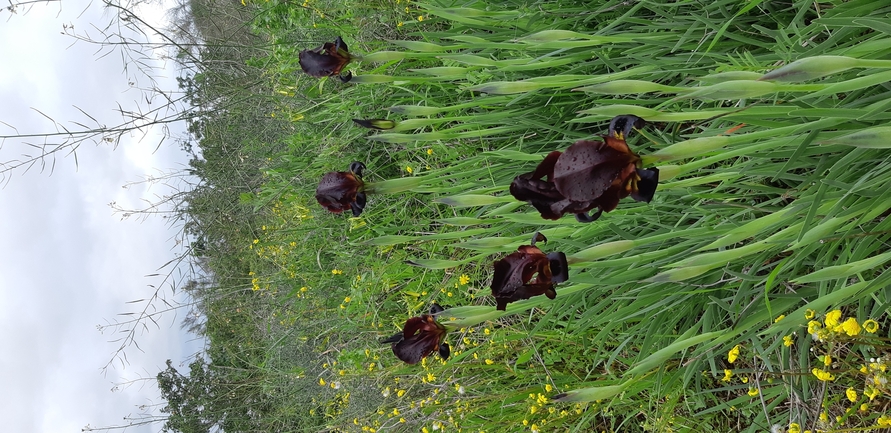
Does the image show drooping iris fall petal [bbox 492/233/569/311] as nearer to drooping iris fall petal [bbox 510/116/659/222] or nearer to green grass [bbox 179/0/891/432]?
green grass [bbox 179/0/891/432]

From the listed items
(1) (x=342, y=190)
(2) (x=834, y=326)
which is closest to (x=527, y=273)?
(1) (x=342, y=190)

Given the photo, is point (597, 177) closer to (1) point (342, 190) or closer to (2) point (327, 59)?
(1) point (342, 190)

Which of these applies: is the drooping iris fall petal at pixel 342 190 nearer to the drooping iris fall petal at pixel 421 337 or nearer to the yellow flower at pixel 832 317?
the drooping iris fall petal at pixel 421 337

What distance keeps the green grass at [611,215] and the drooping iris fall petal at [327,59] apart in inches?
5.5

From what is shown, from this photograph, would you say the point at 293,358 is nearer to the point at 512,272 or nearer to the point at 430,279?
the point at 430,279

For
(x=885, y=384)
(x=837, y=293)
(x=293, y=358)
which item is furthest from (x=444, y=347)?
(x=293, y=358)

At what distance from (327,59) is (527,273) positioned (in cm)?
101

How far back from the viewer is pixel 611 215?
1.83 meters

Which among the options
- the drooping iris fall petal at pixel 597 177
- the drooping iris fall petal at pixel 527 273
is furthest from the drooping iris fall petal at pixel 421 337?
the drooping iris fall petal at pixel 597 177

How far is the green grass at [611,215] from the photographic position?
117 centimetres

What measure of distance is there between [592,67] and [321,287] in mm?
2507

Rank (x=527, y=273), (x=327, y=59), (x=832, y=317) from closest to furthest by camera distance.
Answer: (x=527, y=273) → (x=832, y=317) → (x=327, y=59)

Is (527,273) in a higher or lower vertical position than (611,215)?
higher

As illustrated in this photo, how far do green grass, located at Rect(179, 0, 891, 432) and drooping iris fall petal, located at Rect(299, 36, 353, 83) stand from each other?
140 millimetres
